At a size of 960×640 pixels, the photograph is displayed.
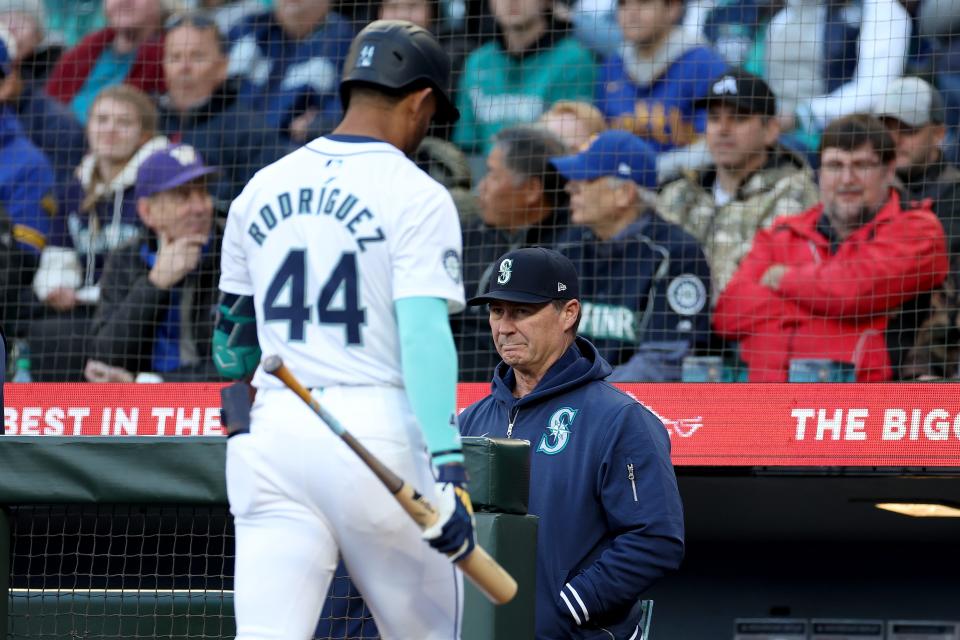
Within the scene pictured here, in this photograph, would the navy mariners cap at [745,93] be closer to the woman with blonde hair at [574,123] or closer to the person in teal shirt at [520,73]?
the woman with blonde hair at [574,123]

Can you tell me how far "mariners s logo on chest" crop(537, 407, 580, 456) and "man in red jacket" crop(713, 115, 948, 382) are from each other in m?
2.59

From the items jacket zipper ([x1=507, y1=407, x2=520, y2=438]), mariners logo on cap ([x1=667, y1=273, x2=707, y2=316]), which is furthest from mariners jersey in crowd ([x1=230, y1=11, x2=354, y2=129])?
jacket zipper ([x1=507, y1=407, x2=520, y2=438])

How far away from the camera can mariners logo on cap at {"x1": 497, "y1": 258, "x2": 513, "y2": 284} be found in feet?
12.6

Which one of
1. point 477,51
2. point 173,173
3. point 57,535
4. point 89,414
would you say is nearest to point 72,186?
point 173,173

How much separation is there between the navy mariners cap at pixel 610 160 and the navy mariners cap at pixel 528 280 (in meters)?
2.67

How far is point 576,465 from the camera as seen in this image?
3656 millimetres

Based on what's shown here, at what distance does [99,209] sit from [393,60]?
521cm

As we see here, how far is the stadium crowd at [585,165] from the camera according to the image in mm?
6207

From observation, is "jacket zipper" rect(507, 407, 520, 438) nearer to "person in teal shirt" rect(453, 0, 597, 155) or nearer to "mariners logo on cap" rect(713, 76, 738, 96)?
"mariners logo on cap" rect(713, 76, 738, 96)

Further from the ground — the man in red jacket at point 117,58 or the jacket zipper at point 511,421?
the man in red jacket at point 117,58

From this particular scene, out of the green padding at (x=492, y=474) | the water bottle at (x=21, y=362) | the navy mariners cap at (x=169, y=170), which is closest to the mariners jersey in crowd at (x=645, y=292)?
the navy mariners cap at (x=169, y=170)

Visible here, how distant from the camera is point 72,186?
7.73 m

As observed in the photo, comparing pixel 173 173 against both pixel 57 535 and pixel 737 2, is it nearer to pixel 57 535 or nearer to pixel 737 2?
pixel 737 2

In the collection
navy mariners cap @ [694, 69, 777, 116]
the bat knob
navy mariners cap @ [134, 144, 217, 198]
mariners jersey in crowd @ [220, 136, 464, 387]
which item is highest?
navy mariners cap @ [694, 69, 777, 116]
